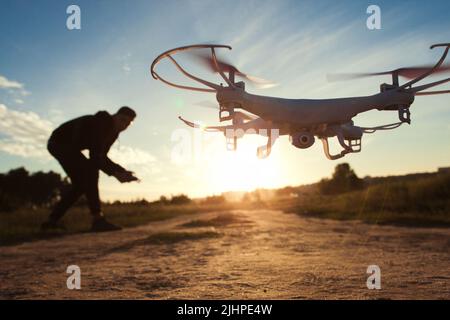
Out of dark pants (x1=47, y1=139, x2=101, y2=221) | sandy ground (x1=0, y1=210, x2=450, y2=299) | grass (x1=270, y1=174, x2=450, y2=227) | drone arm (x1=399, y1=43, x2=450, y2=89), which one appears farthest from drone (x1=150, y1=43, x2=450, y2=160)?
grass (x1=270, y1=174, x2=450, y2=227)

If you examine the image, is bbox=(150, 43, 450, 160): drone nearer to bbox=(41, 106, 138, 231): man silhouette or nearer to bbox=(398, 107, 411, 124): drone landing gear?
bbox=(398, 107, 411, 124): drone landing gear

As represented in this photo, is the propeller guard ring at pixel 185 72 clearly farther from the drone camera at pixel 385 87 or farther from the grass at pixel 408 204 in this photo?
the grass at pixel 408 204

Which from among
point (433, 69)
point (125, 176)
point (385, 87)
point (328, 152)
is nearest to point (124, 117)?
point (125, 176)

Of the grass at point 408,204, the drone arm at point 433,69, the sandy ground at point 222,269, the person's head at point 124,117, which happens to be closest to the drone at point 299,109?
the drone arm at point 433,69

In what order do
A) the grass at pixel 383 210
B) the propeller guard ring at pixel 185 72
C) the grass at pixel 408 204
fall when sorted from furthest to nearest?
the grass at pixel 408 204 < the grass at pixel 383 210 < the propeller guard ring at pixel 185 72

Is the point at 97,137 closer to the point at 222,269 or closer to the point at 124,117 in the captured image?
the point at 124,117
